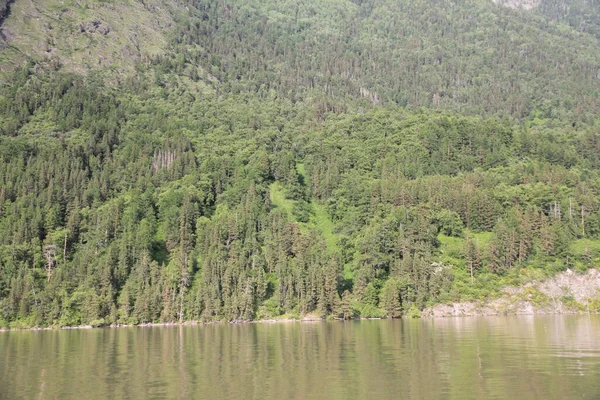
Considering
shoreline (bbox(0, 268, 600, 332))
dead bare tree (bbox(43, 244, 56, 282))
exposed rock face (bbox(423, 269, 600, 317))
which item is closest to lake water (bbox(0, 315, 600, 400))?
shoreline (bbox(0, 268, 600, 332))

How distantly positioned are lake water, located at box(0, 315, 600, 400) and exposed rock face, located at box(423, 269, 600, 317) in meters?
63.8

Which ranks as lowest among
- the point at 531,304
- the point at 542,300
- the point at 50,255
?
the point at 531,304

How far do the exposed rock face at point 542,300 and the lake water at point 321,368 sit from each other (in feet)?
209

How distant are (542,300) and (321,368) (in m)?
121

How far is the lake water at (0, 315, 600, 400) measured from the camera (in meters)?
44.7

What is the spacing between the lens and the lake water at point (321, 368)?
44688 millimetres

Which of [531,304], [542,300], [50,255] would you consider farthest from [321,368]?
[50,255]

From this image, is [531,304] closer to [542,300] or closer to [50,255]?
[542,300]

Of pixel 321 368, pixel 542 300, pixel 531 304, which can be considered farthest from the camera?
pixel 542 300

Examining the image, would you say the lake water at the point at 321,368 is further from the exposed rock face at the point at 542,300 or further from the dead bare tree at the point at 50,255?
the dead bare tree at the point at 50,255

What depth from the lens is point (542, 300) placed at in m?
159

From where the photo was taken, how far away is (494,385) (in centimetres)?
4531

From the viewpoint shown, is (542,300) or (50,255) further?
(50,255)

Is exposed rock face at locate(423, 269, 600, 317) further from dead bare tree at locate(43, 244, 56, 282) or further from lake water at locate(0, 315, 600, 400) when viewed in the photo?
dead bare tree at locate(43, 244, 56, 282)
